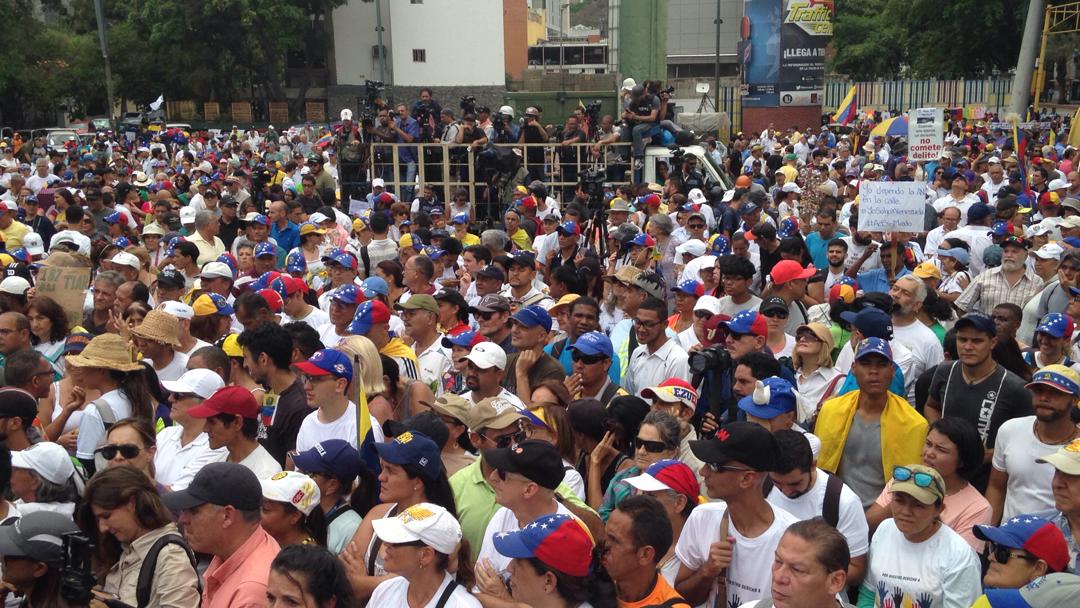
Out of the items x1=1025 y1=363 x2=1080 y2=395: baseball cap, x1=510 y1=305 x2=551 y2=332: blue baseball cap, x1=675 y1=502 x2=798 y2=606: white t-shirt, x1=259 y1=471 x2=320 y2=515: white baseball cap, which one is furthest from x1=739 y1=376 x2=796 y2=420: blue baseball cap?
x1=259 y1=471 x2=320 y2=515: white baseball cap

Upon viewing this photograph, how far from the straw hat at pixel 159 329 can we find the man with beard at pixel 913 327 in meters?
4.41

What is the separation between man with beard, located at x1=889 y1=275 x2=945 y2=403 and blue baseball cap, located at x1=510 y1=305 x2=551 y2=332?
2175 mm

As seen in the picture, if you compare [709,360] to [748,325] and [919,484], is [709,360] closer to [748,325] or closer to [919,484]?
[748,325]

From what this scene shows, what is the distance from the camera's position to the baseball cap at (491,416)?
4.88 metres

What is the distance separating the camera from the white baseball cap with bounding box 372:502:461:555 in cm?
368

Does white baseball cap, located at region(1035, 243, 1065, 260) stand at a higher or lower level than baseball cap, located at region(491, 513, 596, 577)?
higher

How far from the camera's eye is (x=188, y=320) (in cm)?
682

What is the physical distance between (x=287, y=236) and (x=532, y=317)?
5.93 metres

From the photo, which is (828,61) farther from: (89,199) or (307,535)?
(307,535)

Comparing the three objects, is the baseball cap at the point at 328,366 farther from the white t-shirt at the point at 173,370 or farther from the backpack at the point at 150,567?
the white t-shirt at the point at 173,370

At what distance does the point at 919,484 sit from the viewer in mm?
4129

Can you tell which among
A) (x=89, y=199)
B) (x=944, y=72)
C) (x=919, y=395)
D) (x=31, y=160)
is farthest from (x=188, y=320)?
(x=944, y=72)

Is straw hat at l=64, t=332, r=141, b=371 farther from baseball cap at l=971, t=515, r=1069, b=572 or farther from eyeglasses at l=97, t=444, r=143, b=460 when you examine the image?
baseball cap at l=971, t=515, r=1069, b=572

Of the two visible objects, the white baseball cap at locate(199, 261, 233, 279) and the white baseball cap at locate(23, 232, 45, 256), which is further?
the white baseball cap at locate(23, 232, 45, 256)
